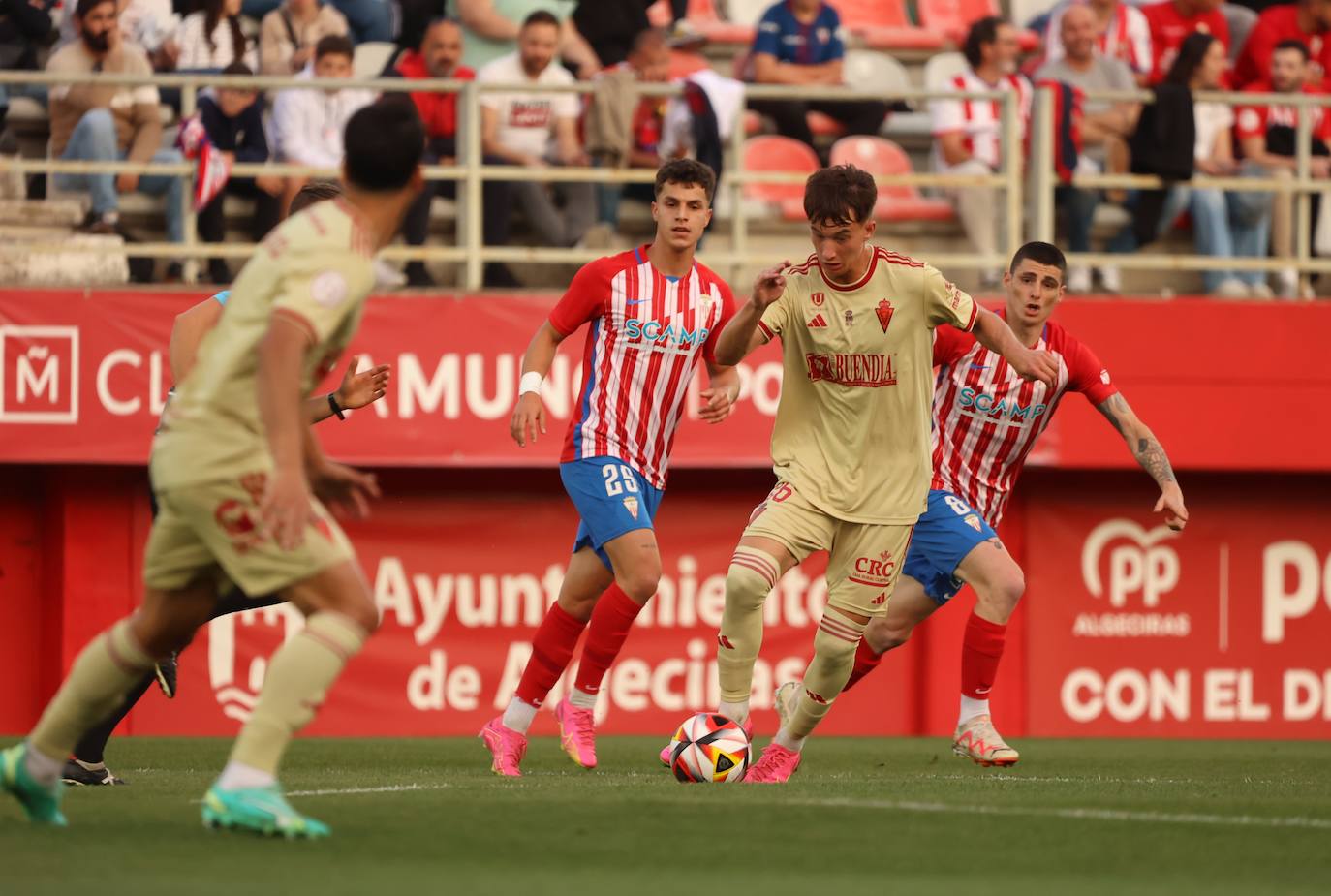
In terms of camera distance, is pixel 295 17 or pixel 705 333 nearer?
pixel 705 333

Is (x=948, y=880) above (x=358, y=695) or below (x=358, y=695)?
above

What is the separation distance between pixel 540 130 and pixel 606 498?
19.5 feet

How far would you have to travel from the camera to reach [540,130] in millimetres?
13820

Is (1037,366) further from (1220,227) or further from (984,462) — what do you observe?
(1220,227)

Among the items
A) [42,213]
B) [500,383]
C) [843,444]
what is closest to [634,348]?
[843,444]

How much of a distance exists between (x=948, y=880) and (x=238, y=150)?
9.29 m

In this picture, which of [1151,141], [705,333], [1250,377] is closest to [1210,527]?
[1250,377]

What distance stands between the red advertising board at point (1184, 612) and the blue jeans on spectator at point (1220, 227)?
4.94ft

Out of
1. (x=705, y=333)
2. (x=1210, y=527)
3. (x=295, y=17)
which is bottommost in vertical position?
(x=1210, y=527)

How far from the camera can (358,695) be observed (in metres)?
A: 13.5

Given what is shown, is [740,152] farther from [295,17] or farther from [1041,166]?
[295,17]

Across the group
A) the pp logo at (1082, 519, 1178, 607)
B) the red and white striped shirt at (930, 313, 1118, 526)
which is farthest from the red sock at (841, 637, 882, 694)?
the pp logo at (1082, 519, 1178, 607)

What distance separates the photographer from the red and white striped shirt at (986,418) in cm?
948

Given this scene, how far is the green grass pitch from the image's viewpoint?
4941mm
